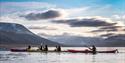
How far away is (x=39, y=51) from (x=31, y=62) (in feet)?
137

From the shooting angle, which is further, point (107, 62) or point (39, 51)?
point (39, 51)

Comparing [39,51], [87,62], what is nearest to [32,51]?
[39,51]

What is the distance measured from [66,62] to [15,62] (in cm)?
832

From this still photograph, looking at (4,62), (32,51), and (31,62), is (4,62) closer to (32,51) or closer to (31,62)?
(31,62)

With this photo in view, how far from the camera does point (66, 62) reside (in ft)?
198

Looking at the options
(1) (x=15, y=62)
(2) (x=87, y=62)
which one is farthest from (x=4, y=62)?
(2) (x=87, y=62)

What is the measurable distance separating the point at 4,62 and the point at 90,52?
40843mm

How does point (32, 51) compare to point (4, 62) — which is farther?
point (32, 51)

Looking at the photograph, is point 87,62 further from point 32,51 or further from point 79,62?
point 32,51

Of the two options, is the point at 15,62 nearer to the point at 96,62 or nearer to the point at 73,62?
the point at 73,62

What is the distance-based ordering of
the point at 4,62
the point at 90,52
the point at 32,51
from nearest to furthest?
the point at 4,62 → the point at 90,52 → the point at 32,51

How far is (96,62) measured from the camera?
61219mm

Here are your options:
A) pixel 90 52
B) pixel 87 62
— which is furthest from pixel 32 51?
pixel 87 62

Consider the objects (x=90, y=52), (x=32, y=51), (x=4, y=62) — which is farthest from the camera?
(x=32, y=51)
